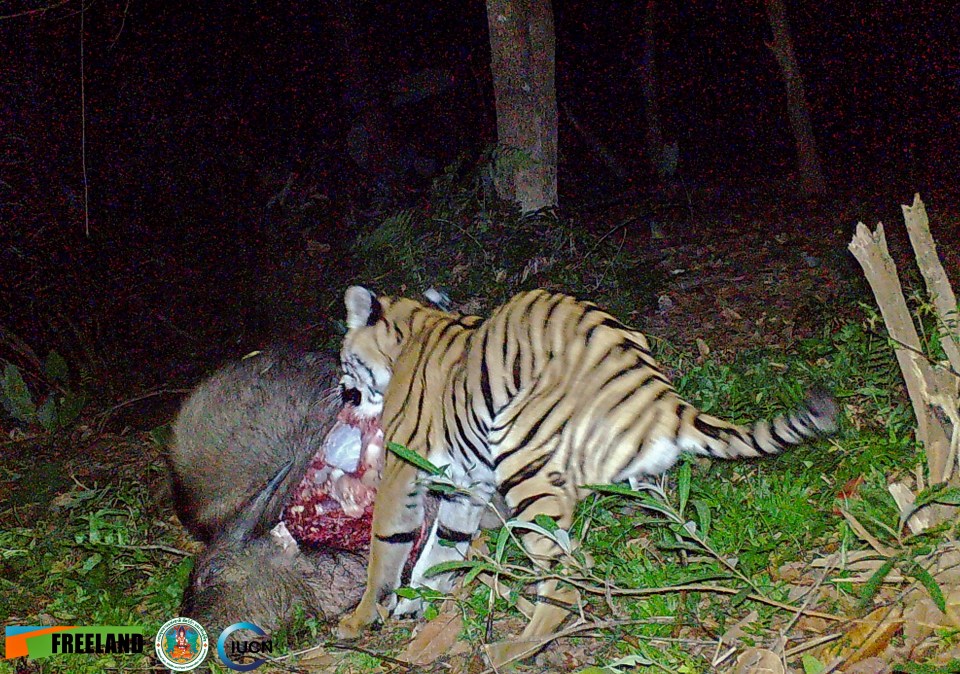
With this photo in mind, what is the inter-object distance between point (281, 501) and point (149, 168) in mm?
4249

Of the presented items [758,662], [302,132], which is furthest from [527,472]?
[302,132]

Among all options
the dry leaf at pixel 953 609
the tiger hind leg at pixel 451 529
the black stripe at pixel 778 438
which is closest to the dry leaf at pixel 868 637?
the dry leaf at pixel 953 609

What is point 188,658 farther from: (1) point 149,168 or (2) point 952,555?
(1) point 149,168

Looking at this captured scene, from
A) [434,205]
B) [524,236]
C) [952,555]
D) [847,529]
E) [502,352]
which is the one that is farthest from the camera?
[434,205]

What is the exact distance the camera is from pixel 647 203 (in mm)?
8906

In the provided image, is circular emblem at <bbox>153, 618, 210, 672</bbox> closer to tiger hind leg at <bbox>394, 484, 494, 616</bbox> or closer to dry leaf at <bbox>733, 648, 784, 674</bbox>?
tiger hind leg at <bbox>394, 484, 494, 616</bbox>

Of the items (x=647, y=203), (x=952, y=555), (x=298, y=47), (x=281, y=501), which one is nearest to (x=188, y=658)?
(x=281, y=501)

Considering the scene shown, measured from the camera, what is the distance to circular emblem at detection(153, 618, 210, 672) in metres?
3.43

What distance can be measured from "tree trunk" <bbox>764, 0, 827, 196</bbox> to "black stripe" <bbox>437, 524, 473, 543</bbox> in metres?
6.85

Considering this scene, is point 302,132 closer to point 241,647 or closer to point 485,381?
point 485,381

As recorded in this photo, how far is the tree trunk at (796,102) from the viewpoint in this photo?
8.61 metres

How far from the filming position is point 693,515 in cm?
370

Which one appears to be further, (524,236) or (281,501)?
(524,236)

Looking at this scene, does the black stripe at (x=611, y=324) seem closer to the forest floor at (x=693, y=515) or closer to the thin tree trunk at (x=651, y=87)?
the forest floor at (x=693, y=515)
